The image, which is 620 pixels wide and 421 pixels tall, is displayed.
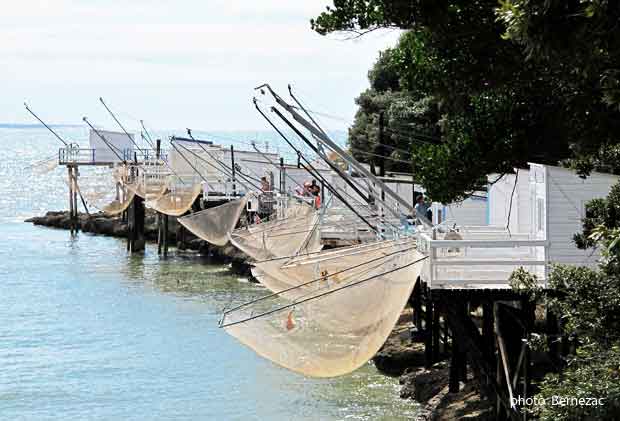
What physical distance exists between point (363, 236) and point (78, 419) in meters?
12.0

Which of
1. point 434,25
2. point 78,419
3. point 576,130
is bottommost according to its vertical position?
point 78,419

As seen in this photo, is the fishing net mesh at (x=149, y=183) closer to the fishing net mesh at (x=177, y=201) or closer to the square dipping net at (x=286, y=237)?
the fishing net mesh at (x=177, y=201)

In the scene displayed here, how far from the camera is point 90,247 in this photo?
59594mm

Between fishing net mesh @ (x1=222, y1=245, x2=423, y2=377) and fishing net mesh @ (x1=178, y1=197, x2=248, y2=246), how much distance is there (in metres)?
21.4

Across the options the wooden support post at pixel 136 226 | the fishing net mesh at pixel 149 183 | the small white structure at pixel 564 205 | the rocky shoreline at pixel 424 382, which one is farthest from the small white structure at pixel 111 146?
the small white structure at pixel 564 205

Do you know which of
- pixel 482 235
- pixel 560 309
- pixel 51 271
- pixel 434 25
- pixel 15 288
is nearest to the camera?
pixel 434 25

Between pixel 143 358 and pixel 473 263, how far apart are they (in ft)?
44.3

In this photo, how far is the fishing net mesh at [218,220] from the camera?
1517 inches

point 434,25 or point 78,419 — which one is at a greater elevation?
point 434,25

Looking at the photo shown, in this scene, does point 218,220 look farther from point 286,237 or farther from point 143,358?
point 143,358

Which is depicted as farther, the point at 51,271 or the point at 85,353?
the point at 51,271

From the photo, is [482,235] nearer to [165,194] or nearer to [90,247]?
[165,194]

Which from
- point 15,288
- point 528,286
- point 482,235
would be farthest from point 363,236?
point 528,286

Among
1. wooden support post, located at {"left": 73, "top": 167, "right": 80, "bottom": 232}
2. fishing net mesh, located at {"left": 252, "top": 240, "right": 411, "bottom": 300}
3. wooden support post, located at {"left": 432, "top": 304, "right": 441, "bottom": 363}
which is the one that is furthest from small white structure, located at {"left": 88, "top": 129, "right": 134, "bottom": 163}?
wooden support post, located at {"left": 432, "top": 304, "right": 441, "bottom": 363}
